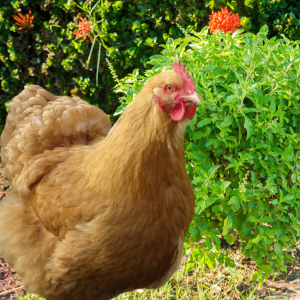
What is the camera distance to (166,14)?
5.13 m

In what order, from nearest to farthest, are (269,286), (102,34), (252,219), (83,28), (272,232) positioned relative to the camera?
(252,219) < (272,232) < (269,286) < (83,28) < (102,34)

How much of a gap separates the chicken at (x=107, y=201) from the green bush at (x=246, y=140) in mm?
576

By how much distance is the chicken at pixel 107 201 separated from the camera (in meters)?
2.36

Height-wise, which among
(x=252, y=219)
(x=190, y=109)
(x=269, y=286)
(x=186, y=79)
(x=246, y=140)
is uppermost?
(x=186, y=79)

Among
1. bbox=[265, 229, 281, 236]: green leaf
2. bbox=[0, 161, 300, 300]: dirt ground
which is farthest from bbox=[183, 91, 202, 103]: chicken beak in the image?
bbox=[0, 161, 300, 300]: dirt ground

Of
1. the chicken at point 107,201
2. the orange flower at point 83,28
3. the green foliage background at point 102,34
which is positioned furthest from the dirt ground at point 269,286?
the orange flower at point 83,28

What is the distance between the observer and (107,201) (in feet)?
8.33

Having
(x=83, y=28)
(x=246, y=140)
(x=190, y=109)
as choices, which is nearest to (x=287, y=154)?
(x=246, y=140)

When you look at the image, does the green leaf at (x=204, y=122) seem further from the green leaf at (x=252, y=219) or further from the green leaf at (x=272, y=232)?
the green leaf at (x=272, y=232)

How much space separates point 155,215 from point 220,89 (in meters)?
1.28

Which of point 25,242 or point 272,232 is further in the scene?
point 272,232

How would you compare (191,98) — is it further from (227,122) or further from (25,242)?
(25,242)

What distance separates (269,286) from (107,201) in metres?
2.19

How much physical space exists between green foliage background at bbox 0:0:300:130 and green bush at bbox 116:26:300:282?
1741mm
